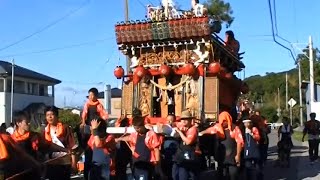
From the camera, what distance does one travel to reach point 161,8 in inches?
594

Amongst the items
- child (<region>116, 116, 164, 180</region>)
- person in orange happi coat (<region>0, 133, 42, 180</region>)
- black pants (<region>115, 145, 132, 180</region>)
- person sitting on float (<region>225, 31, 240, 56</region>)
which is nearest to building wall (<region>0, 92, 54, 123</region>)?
person sitting on float (<region>225, 31, 240, 56</region>)

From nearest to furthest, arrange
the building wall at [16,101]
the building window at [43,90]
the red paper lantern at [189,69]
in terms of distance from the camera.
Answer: the red paper lantern at [189,69] < the building wall at [16,101] < the building window at [43,90]

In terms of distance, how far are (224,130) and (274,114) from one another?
60229 mm

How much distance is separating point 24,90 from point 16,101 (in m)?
2.02

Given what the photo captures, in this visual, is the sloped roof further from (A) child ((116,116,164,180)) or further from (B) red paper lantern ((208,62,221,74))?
(A) child ((116,116,164,180))

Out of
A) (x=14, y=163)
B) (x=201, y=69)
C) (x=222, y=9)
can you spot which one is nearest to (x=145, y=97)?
(x=201, y=69)

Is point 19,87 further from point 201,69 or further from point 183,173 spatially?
point 183,173

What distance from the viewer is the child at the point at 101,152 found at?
9242 millimetres

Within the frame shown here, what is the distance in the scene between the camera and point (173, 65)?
47.1ft

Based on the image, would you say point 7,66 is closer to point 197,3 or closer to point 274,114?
point 274,114

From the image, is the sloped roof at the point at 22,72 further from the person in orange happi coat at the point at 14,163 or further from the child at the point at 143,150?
the person in orange happi coat at the point at 14,163

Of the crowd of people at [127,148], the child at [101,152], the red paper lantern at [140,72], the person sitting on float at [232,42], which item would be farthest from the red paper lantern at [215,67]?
the child at [101,152]

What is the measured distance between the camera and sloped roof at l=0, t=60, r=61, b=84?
176 ft

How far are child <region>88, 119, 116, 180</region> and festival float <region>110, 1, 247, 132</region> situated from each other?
402cm
